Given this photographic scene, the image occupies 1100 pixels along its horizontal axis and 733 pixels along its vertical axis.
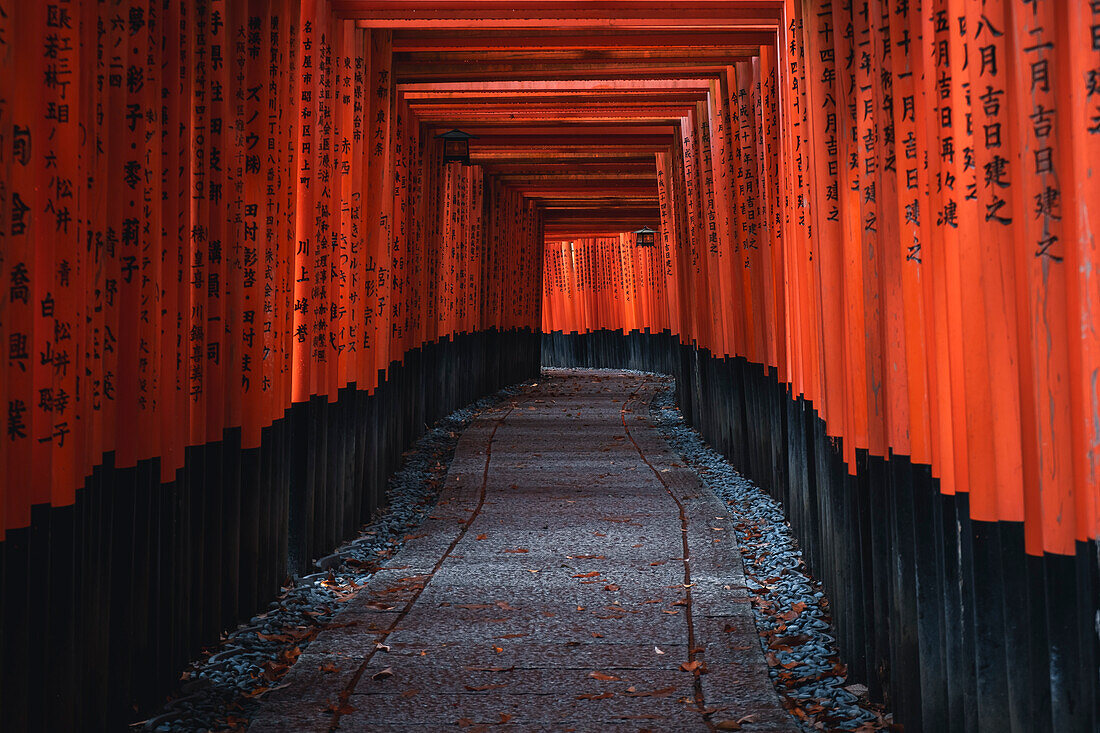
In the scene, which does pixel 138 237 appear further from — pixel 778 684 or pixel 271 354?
pixel 778 684

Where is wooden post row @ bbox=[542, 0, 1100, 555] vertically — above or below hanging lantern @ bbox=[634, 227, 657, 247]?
below

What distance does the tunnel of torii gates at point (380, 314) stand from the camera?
2.60m

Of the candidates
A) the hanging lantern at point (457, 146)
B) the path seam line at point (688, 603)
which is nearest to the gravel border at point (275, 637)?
the path seam line at point (688, 603)

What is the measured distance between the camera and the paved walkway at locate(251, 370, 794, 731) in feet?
12.6

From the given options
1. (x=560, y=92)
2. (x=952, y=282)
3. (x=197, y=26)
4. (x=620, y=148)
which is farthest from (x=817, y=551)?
(x=620, y=148)

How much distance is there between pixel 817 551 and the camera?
5.75 metres

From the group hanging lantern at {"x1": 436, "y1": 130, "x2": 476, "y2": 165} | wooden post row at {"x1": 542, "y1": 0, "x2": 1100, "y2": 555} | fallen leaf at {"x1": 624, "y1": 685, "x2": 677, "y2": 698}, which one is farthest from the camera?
hanging lantern at {"x1": 436, "y1": 130, "x2": 476, "y2": 165}

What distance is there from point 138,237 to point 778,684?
115 inches

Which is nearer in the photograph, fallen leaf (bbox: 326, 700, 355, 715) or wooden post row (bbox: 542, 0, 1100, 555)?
wooden post row (bbox: 542, 0, 1100, 555)

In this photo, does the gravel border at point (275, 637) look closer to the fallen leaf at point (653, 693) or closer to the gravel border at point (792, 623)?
the fallen leaf at point (653, 693)

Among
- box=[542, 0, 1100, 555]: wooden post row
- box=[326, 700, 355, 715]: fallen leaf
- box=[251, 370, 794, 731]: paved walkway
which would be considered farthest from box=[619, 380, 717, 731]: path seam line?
box=[326, 700, 355, 715]: fallen leaf

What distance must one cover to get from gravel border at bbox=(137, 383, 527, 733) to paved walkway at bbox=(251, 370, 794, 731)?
0.45 ft

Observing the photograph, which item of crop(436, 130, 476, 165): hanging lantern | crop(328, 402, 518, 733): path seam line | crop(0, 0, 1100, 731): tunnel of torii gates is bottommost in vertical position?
crop(328, 402, 518, 733): path seam line

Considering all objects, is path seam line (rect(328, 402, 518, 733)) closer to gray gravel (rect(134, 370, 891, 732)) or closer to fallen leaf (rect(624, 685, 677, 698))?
gray gravel (rect(134, 370, 891, 732))
